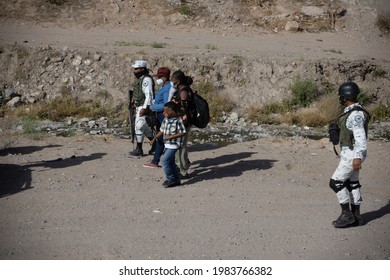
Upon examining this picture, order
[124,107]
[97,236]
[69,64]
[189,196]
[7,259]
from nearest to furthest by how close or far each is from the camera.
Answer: [7,259] → [97,236] → [189,196] → [124,107] → [69,64]

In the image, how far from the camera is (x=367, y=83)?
1850 centimetres

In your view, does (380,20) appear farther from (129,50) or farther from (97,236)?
(97,236)

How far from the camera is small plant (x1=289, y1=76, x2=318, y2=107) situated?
56.7 feet

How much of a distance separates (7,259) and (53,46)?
12.8 meters

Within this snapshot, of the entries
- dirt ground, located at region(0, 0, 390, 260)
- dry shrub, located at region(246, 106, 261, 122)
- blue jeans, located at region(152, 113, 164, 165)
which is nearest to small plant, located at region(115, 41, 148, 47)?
dry shrub, located at region(246, 106, 261, 122)

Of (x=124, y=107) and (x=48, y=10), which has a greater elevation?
(x=48, y=10)

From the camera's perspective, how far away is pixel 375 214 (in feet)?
28.1

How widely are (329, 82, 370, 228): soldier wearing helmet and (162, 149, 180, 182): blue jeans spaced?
2.52 metres

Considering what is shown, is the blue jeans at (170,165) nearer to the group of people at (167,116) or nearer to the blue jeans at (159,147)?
the group of people at (167,116)

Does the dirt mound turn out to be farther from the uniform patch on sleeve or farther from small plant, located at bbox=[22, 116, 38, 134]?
the uniform patch on sleeve

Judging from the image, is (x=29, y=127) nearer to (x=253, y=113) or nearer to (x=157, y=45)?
(x=253, y=113)

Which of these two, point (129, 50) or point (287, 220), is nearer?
point (287, 220)

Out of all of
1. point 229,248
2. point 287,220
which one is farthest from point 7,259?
point 287,220

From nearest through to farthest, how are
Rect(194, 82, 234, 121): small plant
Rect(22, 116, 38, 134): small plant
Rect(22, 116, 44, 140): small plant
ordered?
1. Rect(22, 116, 44, 140): small plant
2. Rect(22, 116, 38, 134): small plant
3. Rect(194, 82, 234, 121): small plant
